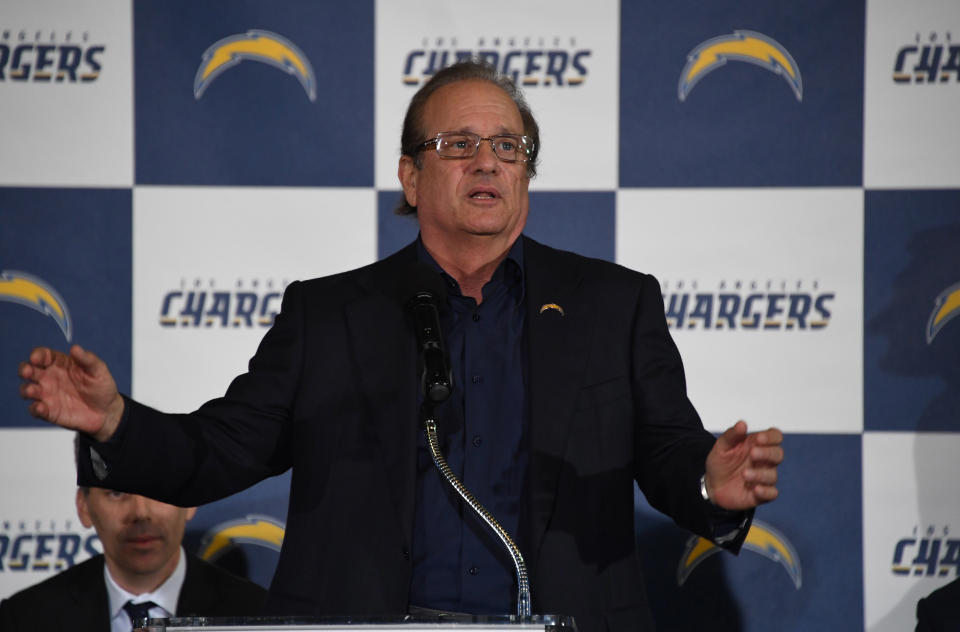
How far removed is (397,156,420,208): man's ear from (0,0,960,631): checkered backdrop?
2.88ft

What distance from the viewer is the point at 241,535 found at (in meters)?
3.32

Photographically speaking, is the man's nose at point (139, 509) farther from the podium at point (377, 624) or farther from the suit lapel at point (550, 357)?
the podium at point (377, 624)

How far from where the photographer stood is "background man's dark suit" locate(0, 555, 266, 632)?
3.07 m

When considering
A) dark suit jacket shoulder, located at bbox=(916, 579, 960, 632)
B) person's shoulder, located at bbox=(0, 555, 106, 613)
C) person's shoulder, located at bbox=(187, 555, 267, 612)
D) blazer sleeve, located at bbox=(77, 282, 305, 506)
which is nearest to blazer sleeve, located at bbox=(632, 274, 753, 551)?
blazer sleeve, located at bbox=(77, 282, 305, 506)

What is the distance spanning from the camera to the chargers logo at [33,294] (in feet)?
10.7

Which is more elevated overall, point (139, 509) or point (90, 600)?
point (139, 509)

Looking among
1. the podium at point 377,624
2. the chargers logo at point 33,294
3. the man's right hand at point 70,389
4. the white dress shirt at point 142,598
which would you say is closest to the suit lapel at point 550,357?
the podium at point 377,624

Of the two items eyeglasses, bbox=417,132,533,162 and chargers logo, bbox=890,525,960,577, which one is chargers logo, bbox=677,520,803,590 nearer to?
chargers logo, bbox=890,525,960,577

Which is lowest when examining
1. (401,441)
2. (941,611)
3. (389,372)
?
(941,611)

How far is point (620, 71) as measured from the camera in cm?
329

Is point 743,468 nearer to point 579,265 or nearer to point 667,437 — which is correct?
point 667,437

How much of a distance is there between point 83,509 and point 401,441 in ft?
5.43

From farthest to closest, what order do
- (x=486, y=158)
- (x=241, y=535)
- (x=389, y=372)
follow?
(x=241, y=535)
(x=486, y=158)
(x=389, y=372)

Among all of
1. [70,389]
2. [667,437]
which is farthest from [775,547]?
[70,389]
